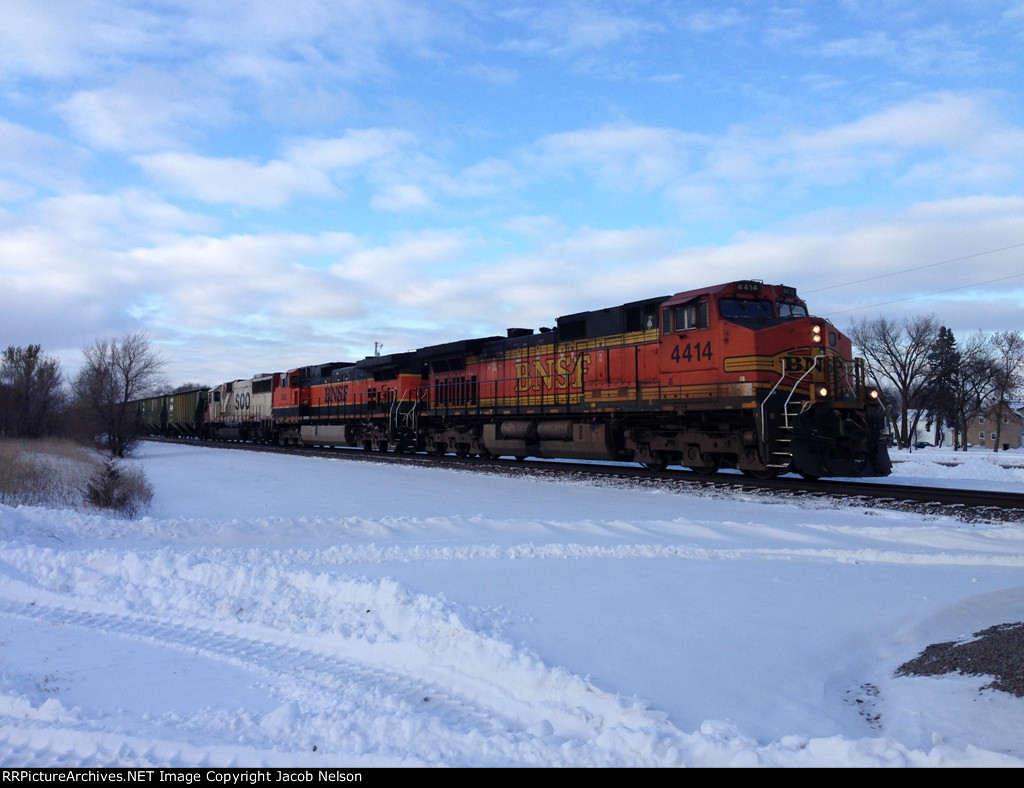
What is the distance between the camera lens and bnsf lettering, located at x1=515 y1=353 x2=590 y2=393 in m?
18.9

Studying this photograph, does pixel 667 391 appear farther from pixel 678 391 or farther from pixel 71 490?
pixel 71 490

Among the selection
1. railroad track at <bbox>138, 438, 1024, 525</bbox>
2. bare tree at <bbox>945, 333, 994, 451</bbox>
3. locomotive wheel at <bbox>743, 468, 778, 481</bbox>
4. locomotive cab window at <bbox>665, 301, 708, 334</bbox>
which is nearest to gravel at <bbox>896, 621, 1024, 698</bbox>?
railroad track at <bbox>138, 438, 1024, 525</bbox>

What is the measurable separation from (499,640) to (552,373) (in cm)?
1520

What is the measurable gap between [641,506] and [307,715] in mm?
8787

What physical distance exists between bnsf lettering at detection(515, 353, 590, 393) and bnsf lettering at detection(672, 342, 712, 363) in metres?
3.15

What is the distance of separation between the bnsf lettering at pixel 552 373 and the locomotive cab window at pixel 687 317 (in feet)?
9.85

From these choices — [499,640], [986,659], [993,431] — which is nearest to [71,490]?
[499,640]

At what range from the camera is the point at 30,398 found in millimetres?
39875

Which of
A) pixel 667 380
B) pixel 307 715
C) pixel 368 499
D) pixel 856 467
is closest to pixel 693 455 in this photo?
pixel 667 380

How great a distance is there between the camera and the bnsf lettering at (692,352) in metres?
15.1

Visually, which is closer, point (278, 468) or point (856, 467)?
point (856, 467)

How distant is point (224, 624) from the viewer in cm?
604
